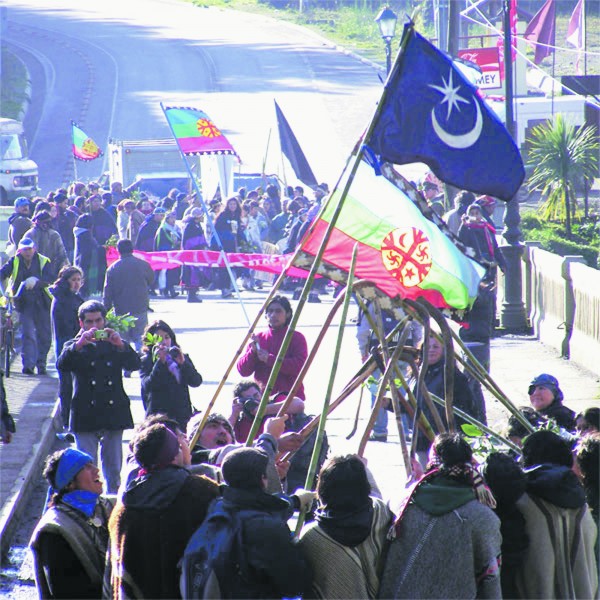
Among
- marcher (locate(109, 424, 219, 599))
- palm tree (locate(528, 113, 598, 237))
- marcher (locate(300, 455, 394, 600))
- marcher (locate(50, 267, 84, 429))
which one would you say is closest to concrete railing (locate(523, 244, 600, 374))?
marcher (locate(50, 267, 84, 429))

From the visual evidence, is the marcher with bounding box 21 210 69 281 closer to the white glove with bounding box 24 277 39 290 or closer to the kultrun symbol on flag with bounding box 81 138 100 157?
the white glove with bounding box 24 277 39 290

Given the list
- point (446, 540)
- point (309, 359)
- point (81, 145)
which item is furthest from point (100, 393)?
point (81, 145)

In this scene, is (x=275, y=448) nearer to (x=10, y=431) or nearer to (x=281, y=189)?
(x=10, y=431)

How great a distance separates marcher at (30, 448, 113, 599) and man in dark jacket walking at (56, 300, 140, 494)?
395 cm

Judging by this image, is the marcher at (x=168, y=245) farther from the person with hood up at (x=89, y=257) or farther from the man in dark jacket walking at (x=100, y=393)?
the man in dark jacket walking at (x=100, y=393)

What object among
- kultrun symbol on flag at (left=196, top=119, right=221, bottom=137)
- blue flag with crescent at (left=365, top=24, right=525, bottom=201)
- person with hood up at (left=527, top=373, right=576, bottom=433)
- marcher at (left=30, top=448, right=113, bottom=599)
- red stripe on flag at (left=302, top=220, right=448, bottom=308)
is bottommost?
kultrun symbol on flag at (left=196, top=119, right=221, bottom=137)

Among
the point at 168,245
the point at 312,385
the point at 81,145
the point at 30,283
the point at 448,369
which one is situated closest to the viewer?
the point at 448,369

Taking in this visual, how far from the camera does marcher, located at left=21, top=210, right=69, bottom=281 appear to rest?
17.9 m

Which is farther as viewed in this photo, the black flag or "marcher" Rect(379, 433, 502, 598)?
the black flag

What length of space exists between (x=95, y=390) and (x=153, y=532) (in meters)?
4.55

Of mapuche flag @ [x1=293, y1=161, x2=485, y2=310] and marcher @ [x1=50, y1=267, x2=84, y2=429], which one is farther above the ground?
mapuche flag @ [x1=293, y1=161, x2=485, y2=310]

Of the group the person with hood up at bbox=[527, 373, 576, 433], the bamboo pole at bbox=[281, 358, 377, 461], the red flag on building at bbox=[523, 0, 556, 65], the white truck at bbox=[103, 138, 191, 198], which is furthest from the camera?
the red flag on building at bbox=[523, 0, 556, 65]

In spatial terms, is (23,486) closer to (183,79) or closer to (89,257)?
(89,257)

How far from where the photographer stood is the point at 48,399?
14.1 metres
